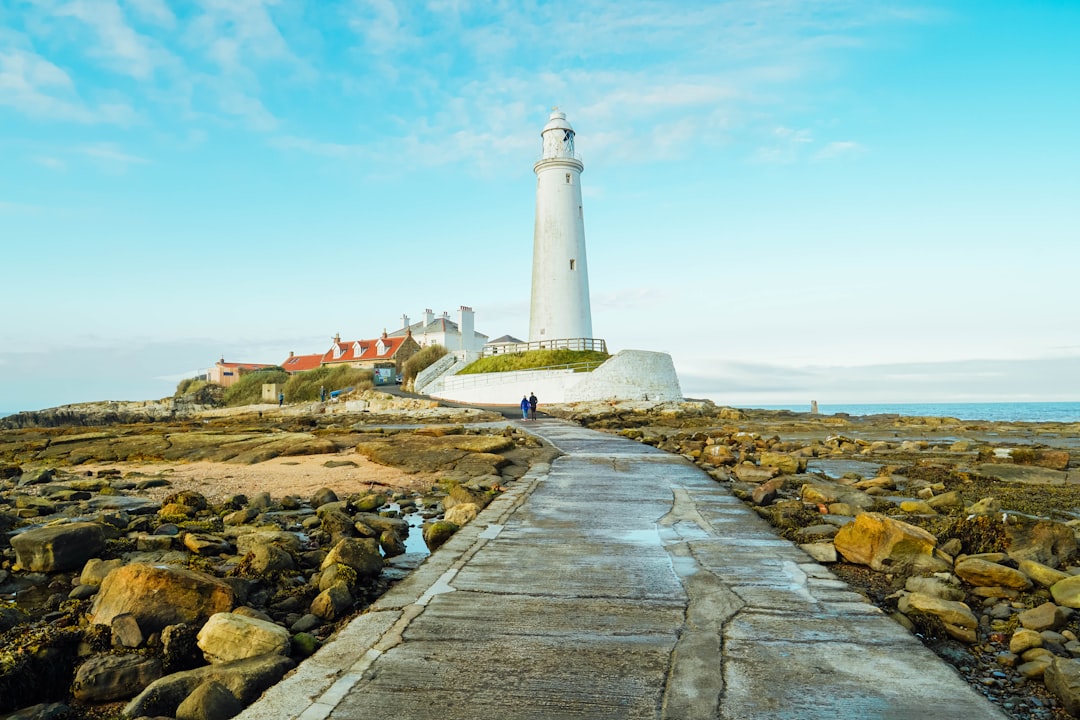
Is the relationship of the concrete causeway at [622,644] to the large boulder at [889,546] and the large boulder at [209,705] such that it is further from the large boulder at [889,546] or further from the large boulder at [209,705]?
the large boulder at [889,546]

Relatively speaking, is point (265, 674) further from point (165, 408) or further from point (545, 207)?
point (165, 408)

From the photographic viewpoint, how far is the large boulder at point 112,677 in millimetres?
3957

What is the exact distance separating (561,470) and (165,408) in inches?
2207

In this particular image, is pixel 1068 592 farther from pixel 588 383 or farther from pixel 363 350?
pixel 363 350

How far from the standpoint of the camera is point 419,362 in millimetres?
52750

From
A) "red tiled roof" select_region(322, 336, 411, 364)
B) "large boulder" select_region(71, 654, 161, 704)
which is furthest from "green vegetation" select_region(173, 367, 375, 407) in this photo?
"large boulder" select_region(71, 654, 161, 704)

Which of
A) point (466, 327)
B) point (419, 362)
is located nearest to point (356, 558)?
point (419, 362)

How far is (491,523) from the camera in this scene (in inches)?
290

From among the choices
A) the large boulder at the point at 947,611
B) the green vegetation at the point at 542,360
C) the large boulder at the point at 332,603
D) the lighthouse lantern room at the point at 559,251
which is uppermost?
the lighthouse lantern room at the point at 559,251

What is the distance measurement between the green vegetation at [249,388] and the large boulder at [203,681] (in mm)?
62072

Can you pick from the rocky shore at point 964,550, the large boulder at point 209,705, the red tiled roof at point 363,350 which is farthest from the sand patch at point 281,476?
the red tiled roof at point 363,350

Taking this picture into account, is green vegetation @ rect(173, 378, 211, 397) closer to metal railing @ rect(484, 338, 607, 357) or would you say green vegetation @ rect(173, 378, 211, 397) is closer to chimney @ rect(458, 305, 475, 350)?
chimney @ rect(458, 305, 475, 350)

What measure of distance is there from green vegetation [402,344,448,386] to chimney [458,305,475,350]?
9.49 m

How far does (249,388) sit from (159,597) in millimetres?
63922
